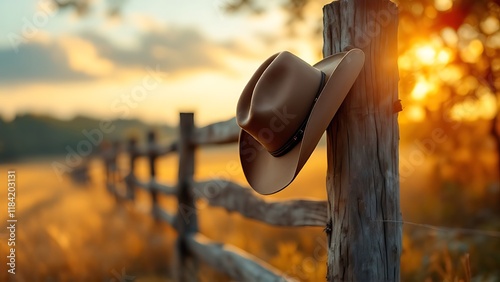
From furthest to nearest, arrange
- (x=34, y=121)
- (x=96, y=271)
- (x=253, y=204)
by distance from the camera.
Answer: (x=34, y=121), (x=96, y=271), (x=253, y=204)

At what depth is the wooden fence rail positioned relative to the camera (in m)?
2.95

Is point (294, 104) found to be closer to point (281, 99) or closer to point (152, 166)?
point (281, 99)

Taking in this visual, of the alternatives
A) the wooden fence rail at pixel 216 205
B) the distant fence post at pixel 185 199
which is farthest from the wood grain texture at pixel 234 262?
the distant fence post at pixel 185 199

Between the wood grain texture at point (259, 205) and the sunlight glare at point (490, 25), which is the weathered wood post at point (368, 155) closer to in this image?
the wood grain texture at point (259, 205)

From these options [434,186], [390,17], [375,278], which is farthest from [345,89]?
[434,186]

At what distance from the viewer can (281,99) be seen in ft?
7.34

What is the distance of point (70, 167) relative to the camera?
1866cm

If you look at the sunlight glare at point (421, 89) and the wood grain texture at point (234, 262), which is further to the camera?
the sunlight glare at point (421, 89)

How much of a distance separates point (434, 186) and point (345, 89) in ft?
19.7

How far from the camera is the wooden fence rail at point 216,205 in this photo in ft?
9.68

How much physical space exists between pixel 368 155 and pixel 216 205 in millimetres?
2055

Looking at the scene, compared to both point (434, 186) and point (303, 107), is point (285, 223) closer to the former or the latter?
point (303, 107)

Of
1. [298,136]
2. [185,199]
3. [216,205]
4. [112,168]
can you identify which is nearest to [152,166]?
[185,199]

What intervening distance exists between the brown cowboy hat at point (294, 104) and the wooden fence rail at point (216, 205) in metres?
0.40
